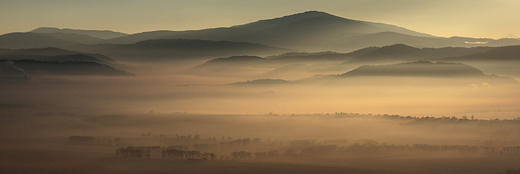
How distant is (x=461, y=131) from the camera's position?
69.9 metres

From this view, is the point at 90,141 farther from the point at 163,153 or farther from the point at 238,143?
the point at 238,143

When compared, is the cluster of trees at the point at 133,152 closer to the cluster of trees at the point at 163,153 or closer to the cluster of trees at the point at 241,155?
the cluster of trees at the point at 163,153

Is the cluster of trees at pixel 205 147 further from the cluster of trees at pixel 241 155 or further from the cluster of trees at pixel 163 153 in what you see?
the cluster of trees at pixel 241 155

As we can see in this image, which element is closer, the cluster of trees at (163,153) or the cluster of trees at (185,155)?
the cluster of trees at (185,155)

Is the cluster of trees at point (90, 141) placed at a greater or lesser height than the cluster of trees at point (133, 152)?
greater

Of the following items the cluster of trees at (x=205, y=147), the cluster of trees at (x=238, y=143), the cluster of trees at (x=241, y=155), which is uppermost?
the cluster of trees at (x=238, y=143)

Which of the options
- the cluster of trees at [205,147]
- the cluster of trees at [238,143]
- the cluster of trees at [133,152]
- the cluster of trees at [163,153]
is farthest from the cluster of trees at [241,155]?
the cluster of trees at [133,152]

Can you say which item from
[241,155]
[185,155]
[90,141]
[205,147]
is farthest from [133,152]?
[90,141]

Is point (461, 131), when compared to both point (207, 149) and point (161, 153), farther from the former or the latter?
point (161, 153)

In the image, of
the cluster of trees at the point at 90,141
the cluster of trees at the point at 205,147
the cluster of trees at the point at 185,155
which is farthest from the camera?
the cluster of trees at the point at 90,141

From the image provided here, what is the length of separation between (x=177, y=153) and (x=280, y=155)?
9.08 meters

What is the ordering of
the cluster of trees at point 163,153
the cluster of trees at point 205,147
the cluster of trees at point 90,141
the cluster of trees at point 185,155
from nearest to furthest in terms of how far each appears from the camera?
the cluster of trees at point 185,155 → the cluster of trees at point 163,153 → the cluster of trees at point 205,147 → the cluster of trees at point 90,141

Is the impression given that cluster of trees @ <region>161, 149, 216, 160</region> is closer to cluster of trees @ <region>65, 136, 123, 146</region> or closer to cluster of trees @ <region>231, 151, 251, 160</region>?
cluster of trees @ <region>231, 151, 251, 160</region>

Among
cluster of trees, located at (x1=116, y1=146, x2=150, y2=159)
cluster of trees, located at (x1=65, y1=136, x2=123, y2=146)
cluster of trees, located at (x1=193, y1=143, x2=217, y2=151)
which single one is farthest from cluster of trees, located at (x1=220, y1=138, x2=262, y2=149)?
cluster of trees, located at (x1=65, y1=136, x2=123, y2=146)
